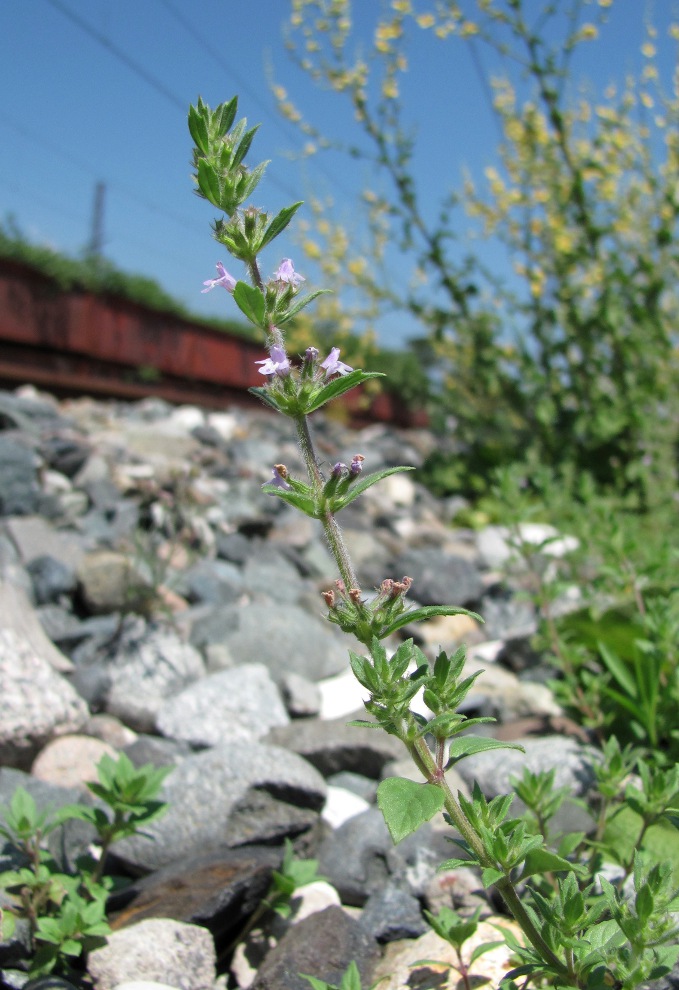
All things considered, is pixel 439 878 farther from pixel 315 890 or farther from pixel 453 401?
pixel 453 401

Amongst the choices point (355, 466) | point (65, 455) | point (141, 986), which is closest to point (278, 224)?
point (355, 466)

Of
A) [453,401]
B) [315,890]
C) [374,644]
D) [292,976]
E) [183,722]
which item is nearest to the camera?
[374,644]

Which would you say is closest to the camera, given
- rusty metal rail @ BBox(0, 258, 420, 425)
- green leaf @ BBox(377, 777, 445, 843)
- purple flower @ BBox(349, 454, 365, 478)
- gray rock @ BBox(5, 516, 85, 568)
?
green leaf @ BBox(377, 777, 445, 843)

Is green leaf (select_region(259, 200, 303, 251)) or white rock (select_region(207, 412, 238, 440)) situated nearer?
green leaf (select_region(259, 200, 303, 251))

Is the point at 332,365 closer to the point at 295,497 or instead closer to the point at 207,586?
the point at 295,497

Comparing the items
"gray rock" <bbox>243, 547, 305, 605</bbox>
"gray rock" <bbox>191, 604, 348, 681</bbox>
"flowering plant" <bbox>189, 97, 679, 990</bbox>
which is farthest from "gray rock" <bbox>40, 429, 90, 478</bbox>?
"flowering plant" <bbox>189, 97, 679, 990</bbox>

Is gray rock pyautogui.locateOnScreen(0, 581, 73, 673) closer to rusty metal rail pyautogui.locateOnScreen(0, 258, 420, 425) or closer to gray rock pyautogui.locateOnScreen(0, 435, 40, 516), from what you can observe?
gray rock pyautogui.locateOnScreen(0, 435, 40, 516)

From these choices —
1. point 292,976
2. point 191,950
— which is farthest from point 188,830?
point 292,976
